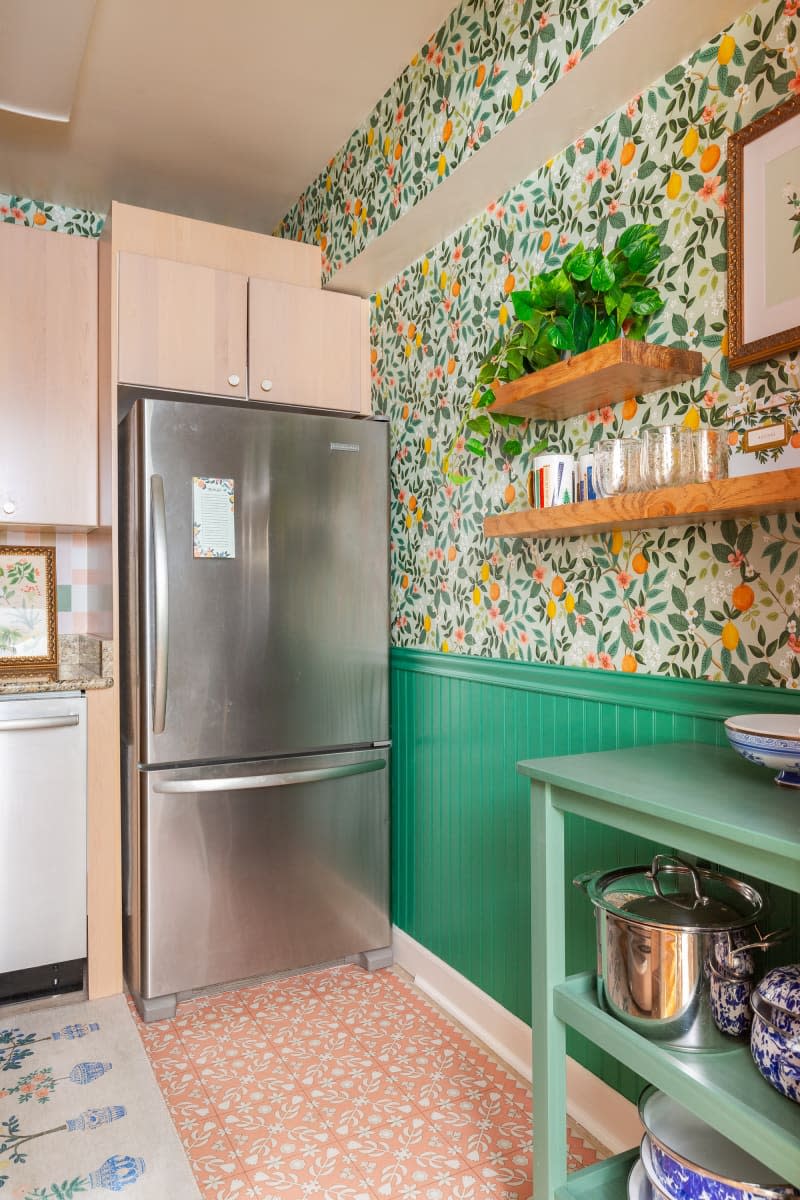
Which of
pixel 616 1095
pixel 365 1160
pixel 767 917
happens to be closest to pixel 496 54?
pixel 767 917

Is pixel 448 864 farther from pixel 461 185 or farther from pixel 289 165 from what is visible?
pixel 289 165

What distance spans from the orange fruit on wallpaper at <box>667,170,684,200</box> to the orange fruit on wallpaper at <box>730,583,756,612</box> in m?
0.79

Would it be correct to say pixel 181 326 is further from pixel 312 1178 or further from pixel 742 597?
pixel 312 1178

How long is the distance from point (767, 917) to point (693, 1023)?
0.95 feet

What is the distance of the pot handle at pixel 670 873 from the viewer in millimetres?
1352

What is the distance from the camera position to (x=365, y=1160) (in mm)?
1758

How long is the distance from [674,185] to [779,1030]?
4.93ft

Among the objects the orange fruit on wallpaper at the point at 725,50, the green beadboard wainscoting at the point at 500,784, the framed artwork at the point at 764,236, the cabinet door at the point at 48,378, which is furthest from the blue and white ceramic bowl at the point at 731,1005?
the cabinet door at the point at 48,378

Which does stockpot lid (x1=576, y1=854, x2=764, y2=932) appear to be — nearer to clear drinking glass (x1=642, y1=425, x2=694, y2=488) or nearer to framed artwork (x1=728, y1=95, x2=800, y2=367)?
clear drinking glass (x1=642, y1=425, x2=694, y2=488)

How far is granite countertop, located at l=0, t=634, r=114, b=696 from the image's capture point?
240 centimetres

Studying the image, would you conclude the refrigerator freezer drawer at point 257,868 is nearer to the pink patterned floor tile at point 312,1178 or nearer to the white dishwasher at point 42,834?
the white dishwasher at point 42,834

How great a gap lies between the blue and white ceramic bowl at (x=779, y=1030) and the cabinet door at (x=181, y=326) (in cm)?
218

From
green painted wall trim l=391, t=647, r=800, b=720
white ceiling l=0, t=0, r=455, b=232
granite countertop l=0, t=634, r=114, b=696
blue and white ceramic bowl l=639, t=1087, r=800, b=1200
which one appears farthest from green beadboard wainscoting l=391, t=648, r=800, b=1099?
white ceiling l=0, t=0, r=455, b=232

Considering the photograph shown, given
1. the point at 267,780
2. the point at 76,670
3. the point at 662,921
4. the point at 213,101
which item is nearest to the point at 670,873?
the point at 662,921
